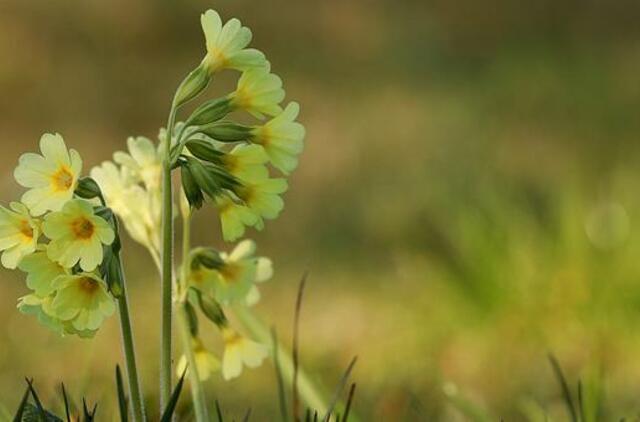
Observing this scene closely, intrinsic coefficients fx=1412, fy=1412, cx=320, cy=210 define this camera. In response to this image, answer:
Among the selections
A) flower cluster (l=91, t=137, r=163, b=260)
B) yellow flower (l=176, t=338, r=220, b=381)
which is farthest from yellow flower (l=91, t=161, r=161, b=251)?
yellow flower (l=176, t=338, r=220, b=381)

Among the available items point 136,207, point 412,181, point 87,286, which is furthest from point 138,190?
point 412,181


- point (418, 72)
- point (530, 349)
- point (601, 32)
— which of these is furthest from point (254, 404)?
point (601, 32)

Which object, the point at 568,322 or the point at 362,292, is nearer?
the point at 568,322

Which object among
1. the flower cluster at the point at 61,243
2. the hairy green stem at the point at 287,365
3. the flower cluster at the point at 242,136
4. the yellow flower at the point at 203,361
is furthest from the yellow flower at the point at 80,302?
the hairy green stem at the point at 287,365

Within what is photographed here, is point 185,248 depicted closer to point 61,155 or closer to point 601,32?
point 61,155

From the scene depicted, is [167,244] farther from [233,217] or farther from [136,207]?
[136,207]
